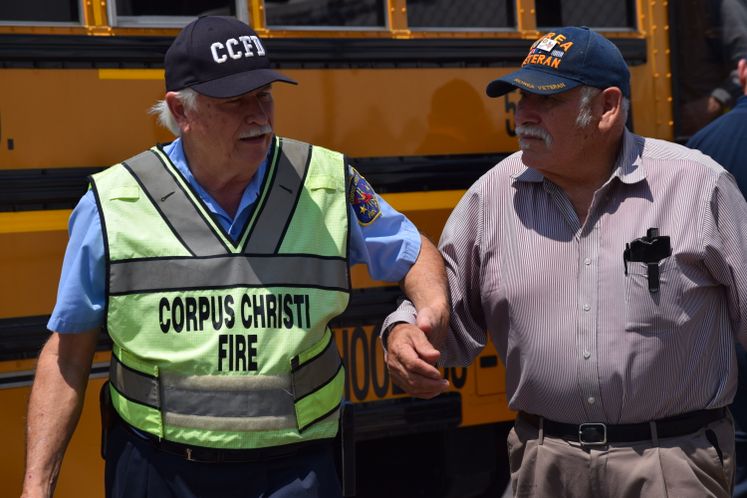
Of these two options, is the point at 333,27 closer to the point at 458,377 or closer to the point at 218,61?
the point at 458,377

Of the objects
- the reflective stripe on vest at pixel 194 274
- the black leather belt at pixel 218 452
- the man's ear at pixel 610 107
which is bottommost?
the black leather belt at pixel 218 452

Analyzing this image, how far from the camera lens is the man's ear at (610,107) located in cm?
264

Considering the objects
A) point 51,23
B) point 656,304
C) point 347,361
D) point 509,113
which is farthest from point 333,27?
point 656,304

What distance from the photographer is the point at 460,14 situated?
13.4ft

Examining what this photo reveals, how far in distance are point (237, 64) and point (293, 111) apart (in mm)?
1461

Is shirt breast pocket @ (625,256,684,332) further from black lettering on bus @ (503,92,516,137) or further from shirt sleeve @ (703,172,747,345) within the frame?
black lettering on bus @ (503,92,516,137)

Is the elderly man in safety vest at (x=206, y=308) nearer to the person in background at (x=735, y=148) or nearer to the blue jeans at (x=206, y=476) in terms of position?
the blue jeans at (x=206, y=476)

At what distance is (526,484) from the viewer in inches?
106

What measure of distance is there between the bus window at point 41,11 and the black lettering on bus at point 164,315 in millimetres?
1412

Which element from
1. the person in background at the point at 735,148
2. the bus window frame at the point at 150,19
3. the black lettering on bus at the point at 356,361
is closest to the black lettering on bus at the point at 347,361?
the black lettering on bus at the point at 356,361

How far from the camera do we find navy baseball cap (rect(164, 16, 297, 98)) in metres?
2.30

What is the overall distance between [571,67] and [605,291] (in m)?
0.47

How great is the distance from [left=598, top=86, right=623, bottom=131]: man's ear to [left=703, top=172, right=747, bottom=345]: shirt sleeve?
0.25 metres

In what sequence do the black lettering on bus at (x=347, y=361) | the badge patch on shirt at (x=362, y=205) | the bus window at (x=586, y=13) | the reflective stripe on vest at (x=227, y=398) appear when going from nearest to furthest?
the reflective stripe on vest at (x=227, y=398)
the badge patch on shirt at (x=362, y=205)
the black lettering on bus at (x=347, y=361)
the bus window at (x=586, y=13)
